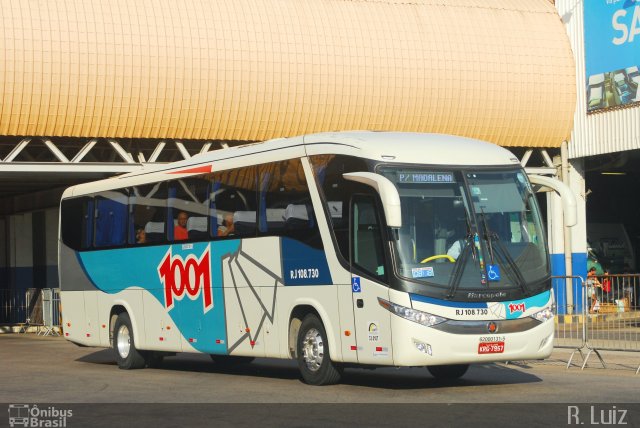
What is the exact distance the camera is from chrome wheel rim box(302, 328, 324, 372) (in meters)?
Answer: 16.4

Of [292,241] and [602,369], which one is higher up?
[292,241]

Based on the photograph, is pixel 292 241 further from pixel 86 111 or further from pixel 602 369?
pixel 86 111

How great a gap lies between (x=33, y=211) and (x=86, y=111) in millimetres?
11770

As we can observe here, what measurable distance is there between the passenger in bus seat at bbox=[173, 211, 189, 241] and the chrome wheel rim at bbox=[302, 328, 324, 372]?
3819 mm

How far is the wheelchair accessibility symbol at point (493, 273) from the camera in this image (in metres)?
15.3

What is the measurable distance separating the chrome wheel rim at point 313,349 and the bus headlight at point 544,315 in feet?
9.22

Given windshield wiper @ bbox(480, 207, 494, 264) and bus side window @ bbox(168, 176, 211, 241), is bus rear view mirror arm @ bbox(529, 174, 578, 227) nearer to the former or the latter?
windshield wiper @ bbox(480, 207, 494, 264)

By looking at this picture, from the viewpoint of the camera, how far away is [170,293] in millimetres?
20234

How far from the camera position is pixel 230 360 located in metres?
21.7

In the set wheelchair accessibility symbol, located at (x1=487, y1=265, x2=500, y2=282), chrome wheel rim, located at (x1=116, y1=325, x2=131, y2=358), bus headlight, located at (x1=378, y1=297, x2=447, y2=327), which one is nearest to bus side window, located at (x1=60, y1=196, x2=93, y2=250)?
chrome wheel rim, located at (x1=116, y1=325, x2=131, y2=358)

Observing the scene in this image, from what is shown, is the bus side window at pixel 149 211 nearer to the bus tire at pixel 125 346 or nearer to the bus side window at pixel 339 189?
the bus tire at pixel 125 346

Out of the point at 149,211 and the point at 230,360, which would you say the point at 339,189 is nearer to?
the point at 149,211
